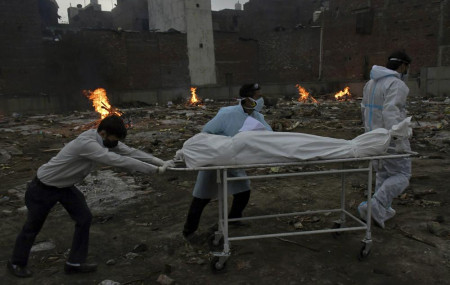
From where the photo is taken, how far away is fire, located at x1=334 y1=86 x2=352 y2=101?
23656mm

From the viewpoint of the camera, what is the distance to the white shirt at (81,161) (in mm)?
3121

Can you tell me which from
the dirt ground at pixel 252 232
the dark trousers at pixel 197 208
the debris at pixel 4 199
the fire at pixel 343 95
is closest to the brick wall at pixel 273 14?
the fire at pixel 343 95

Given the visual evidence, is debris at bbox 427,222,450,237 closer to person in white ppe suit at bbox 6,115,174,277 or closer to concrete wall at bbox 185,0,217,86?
person in white ppe suit at bbox 6,115,174,277

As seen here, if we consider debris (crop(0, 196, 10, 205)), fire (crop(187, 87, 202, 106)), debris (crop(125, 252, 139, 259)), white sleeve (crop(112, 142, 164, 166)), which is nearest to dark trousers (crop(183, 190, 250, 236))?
debris (crop(125, 252, 139, 259))

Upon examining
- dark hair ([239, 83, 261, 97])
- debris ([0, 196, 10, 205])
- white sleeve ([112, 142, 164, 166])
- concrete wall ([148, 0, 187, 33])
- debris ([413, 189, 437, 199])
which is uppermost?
concrete wall ([148, 0, 187, 33])

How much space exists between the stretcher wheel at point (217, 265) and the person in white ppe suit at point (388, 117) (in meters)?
1.94

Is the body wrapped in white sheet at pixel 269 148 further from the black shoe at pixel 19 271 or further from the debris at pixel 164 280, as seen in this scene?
the black shoe at pixel 19 271

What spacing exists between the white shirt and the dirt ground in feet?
3.18

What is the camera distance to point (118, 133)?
3.27 m

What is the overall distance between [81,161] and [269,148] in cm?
172

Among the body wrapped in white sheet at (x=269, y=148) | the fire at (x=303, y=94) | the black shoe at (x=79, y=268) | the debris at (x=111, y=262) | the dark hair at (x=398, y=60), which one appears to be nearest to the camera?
the body wrapped in white sheet at (x=269, y=148)

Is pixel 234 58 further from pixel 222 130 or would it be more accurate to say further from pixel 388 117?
pixel 222 130

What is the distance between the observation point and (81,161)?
3.30 metres

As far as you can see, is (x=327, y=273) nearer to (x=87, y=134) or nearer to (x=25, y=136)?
(x=87, y=134)
